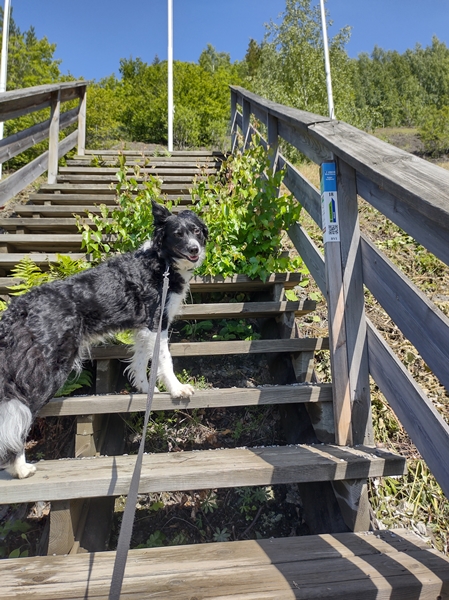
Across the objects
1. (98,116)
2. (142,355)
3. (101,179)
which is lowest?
(142,355)

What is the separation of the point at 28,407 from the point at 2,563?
29.1 inches

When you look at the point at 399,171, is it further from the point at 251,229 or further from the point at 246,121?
the point at 246,121

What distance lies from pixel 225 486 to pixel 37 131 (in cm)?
551

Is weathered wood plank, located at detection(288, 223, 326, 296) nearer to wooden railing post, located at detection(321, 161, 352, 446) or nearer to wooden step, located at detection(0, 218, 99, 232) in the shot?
wooden railing post, located at detection(321, 161, 352, 446)

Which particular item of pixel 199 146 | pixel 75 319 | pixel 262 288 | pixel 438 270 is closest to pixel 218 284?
pixel 262 288

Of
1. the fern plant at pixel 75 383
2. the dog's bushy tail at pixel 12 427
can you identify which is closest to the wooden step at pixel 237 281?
the fern plant at pixel 75 383

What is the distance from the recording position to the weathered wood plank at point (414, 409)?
1429mm

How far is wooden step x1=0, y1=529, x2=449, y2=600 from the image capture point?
1312 mm

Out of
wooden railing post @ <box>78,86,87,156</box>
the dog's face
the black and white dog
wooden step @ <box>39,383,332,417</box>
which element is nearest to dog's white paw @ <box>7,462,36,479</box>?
the black and white dog

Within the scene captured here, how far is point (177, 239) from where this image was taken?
292cm

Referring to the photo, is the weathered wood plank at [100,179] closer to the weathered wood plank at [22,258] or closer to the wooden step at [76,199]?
the wooden step at [76,199]

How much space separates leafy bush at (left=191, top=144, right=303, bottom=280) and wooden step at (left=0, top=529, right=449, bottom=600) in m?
2.12

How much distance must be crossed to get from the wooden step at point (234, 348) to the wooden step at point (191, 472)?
840mm

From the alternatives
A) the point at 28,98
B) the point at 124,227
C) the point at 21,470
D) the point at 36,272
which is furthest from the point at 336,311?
the point at 28,98
